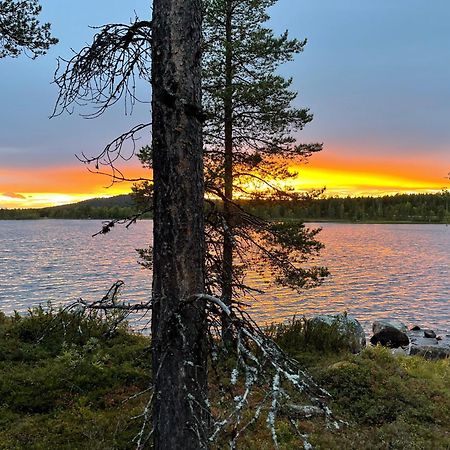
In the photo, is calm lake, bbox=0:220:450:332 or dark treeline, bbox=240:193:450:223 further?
dark treeline, bbox=240:193:450:223

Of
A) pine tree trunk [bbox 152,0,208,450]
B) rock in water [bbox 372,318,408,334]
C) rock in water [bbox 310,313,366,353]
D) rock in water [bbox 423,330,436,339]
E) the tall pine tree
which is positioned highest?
the tall pine tree

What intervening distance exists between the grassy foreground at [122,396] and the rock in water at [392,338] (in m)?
8.59

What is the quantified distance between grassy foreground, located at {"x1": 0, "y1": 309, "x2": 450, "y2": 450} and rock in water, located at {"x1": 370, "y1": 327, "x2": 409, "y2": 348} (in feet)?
28.2

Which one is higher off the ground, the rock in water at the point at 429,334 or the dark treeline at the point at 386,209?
the dark treeline at the point at 386,209

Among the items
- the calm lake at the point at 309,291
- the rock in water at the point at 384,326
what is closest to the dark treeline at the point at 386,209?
the calm lake at the point at 309,291

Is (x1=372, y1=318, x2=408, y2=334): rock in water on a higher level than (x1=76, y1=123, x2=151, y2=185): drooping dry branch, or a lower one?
lower

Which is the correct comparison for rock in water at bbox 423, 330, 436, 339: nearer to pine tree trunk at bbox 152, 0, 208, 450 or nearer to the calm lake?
the calm lake

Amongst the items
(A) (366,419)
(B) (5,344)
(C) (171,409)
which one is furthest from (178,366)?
(B) (5,344)

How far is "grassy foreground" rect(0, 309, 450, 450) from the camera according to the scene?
6.21 m

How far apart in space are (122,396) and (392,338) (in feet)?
48.3

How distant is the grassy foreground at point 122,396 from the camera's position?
6215 mm

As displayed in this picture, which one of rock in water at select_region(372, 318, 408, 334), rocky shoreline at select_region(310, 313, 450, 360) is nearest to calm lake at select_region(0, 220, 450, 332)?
rock in water at select_region(372, 318, 408, 334)

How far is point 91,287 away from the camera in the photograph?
26875mm

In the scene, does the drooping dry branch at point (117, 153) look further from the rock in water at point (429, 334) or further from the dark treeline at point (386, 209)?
the dark treeline at point (386, 209)
